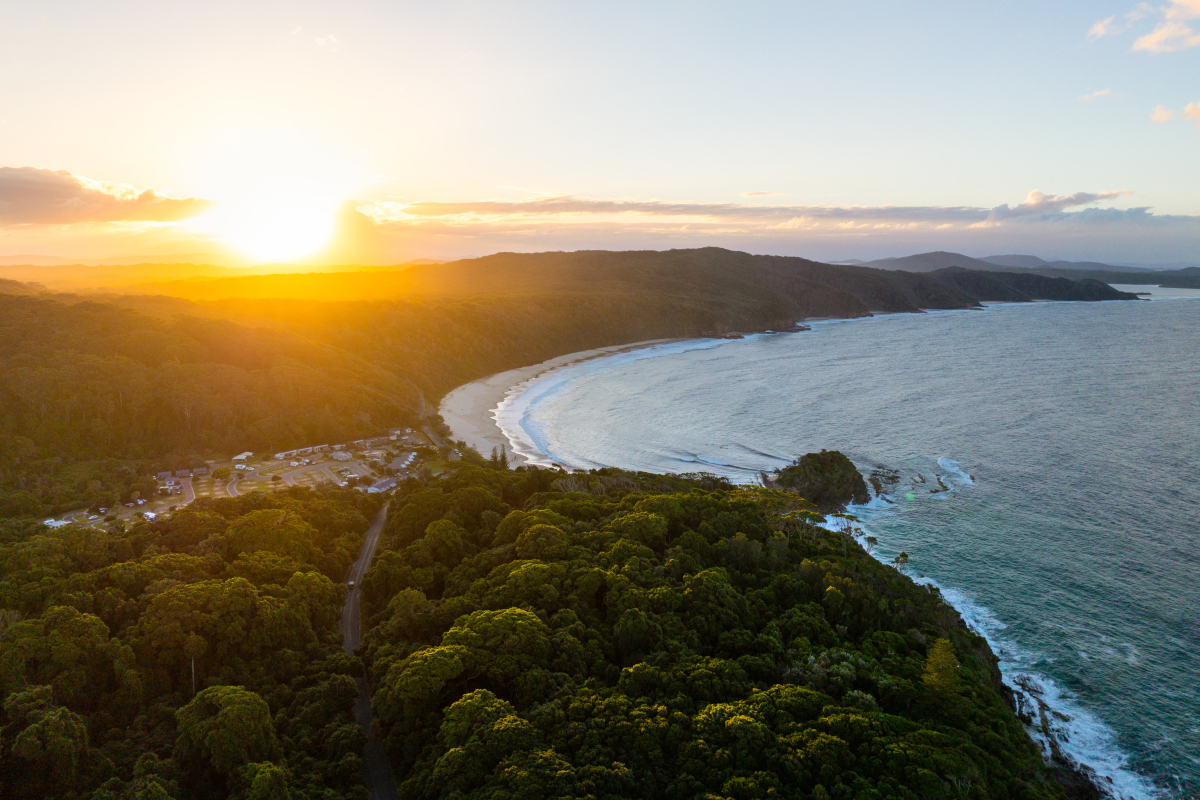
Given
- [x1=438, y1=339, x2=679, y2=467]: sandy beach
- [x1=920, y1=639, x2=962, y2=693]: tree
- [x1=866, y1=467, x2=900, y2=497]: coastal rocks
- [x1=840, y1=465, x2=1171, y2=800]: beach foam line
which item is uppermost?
[x1=920, y1=639, x2=962, y2=693]: tree

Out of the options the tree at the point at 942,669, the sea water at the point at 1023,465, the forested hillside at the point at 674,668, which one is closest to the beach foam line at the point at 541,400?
the sea water at the point at 1023,465

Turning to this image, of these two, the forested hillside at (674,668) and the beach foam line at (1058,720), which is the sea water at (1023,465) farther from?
the forested hillside at (674,668)

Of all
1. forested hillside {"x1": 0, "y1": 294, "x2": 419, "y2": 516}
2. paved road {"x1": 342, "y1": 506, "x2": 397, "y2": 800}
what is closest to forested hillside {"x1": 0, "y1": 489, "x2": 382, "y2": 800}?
paved road {"x1": 342, "y1": 506, "x2": 397, "y2": 800}

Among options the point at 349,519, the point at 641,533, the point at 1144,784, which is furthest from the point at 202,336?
the point at 1144,784

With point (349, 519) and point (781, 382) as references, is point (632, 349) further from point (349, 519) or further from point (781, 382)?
point (349, 519)

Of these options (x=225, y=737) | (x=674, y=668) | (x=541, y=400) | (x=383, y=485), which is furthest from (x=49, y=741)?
(x=541, y=400)

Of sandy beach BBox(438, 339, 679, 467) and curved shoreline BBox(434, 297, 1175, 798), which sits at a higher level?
sandy beach BBox(438, 339, 679, 467)

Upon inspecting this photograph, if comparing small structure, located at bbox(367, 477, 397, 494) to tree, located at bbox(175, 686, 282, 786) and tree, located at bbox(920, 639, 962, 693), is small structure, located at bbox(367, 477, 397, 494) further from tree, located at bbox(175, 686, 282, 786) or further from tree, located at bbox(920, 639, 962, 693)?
tree, located at bbox(920, 639, 962, 693)
